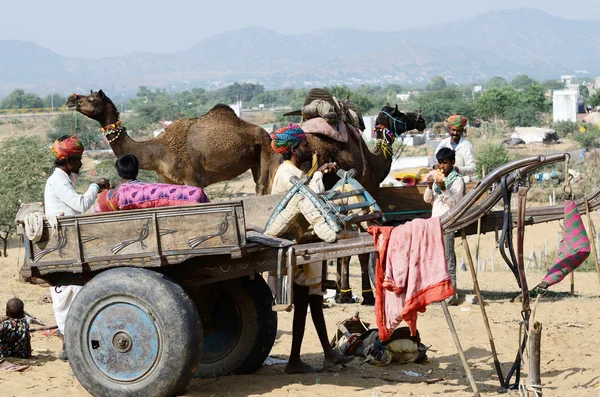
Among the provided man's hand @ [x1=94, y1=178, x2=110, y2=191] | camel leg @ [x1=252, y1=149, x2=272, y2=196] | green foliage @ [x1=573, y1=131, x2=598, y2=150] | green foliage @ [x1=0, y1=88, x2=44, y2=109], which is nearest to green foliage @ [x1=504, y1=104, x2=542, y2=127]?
green foliage @ [x1=573, y1=131, x2=598, y2=150]

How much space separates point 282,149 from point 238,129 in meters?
3.78

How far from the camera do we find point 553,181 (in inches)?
1312

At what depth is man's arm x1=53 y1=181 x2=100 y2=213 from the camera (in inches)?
290

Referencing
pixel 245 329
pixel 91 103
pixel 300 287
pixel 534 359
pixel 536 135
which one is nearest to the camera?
pixel 534 359

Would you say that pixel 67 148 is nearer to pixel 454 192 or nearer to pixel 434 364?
pixel 434 364

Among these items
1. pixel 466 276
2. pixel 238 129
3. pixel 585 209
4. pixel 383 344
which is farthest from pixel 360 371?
pixel 466 276

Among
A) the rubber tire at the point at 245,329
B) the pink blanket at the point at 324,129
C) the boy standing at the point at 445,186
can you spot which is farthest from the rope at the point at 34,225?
the pink blanket at the point at 324,129

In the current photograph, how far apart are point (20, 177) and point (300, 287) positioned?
19.6 m

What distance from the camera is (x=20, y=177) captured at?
2511 centimetres

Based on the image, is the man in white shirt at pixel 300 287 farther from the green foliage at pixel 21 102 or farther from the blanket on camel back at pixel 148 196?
the green foliage at pixel 21 102

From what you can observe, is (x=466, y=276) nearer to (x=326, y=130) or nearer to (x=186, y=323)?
(x=326, y=130)

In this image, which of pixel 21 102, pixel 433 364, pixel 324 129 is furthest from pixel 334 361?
pixel 21 102

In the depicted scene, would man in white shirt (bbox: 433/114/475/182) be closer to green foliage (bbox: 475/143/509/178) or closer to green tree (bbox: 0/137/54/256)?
green tree (bbox: 0/137/54/256)

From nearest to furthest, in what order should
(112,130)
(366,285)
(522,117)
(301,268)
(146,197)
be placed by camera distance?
(146,197) → (301,268) → (366,285) → (112,130) → (522,117)
